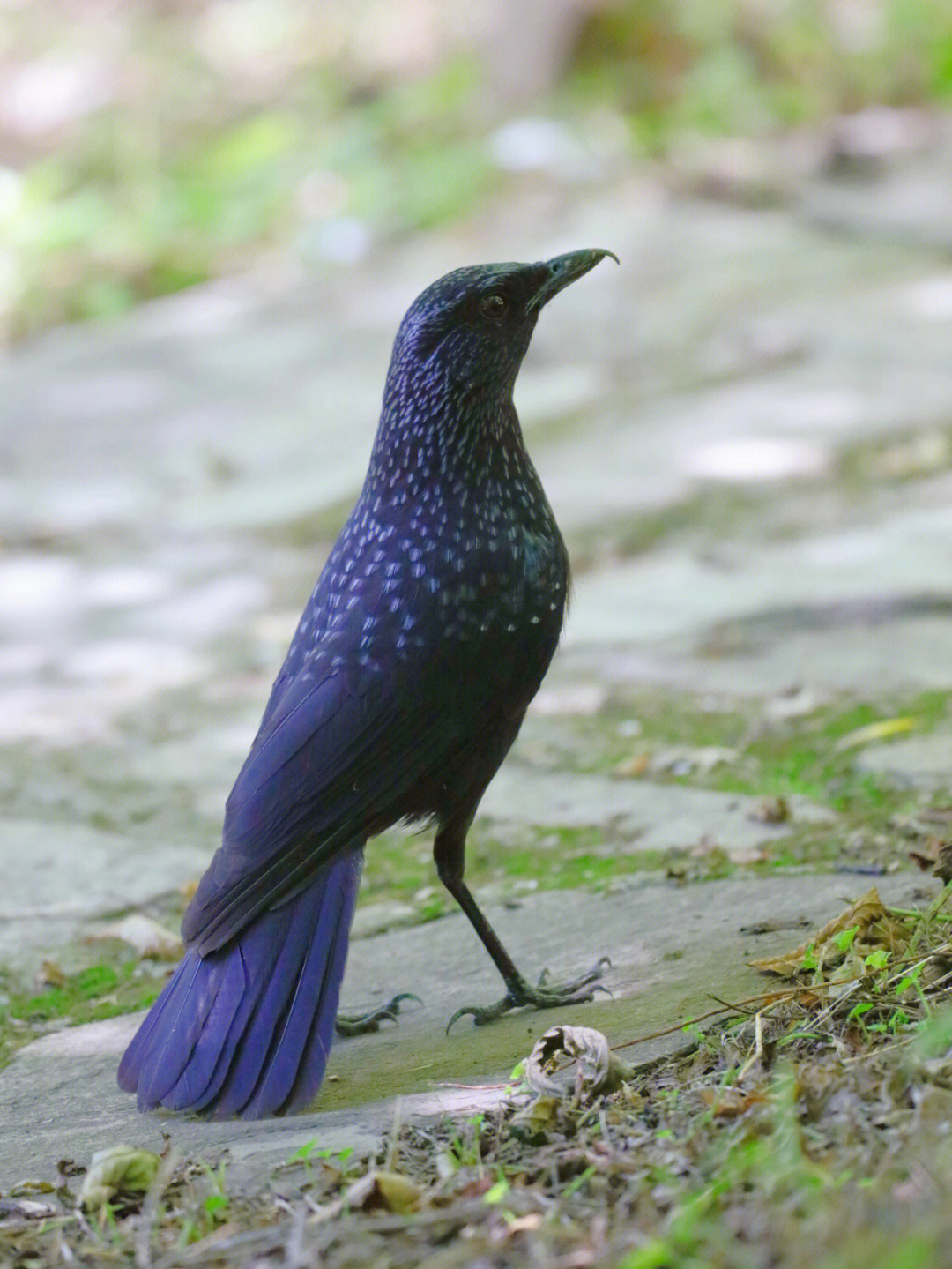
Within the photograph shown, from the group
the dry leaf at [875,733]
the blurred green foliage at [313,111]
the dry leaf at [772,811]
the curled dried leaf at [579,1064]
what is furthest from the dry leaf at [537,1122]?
the blurred green foliage at [313,111]

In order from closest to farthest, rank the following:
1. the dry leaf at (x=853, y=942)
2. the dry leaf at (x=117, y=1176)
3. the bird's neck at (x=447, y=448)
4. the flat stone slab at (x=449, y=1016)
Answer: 1. the dry leaf at (x=117, y=1176)
2. the flat stone slab at (x=449, y=1016)
3. the dry leaf at (x=853, y=942)
4. the bird's neck at (x=447, y=448)

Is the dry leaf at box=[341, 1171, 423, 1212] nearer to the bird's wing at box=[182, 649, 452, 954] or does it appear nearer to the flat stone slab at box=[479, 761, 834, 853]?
the bird's wing at box=[182, 649, 452, 954]

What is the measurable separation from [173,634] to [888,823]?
314cm

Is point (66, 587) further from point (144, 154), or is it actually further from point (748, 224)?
point (144, 154)

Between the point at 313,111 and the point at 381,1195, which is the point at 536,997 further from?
the point at 313,111

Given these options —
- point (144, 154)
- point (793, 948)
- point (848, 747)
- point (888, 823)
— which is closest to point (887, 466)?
point (848, 747)

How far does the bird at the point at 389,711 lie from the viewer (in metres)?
2.78

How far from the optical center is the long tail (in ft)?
8.82

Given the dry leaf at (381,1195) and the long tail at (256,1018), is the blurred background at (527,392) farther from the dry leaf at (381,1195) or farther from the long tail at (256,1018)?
the dry leaf at (381,1195)

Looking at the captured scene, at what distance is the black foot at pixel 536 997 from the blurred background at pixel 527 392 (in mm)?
573

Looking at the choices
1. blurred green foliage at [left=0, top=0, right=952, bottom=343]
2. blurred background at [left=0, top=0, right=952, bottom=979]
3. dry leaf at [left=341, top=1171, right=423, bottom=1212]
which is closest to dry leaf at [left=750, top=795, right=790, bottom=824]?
blurred background at [left=0, top=0, right=952, bottom=979]

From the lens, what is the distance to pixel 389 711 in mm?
3039

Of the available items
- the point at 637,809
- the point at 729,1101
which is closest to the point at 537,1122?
the point at 729,1101

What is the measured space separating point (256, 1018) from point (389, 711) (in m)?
0.64
